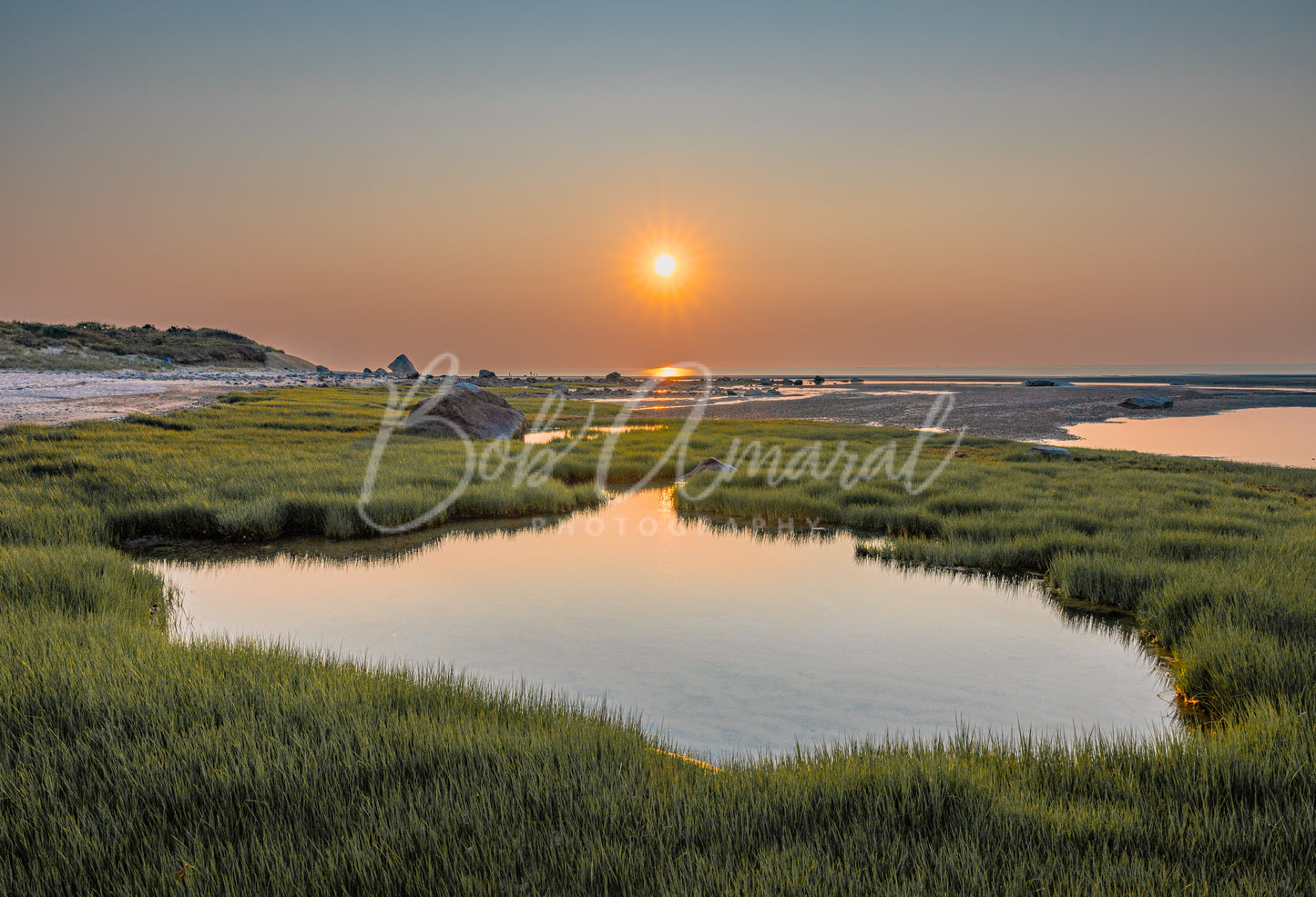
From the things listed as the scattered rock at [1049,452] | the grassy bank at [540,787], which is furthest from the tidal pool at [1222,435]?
the grassy bank at [540,787]

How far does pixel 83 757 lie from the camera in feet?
11.7

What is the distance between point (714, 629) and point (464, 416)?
62.4ft

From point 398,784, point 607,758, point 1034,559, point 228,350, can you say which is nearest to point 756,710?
point 607,758

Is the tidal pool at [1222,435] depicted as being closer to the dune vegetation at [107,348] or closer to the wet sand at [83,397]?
the wet sand at [83,397]

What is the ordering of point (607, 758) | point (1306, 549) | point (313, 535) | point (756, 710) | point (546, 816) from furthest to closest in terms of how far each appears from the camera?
1. point (313, 535)
2. point (1306, 549)
3. point (756, 710)
4. point (607, 758)
5. point (546, 816)

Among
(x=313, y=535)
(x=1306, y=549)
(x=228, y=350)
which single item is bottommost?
(x=313, y=535)

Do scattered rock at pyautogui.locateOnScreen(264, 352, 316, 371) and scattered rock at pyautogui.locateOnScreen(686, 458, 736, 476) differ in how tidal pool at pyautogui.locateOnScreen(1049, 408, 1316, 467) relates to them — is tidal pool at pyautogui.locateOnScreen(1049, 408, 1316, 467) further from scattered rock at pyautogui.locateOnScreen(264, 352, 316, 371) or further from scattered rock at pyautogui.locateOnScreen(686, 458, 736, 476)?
scattered rock at pyautogui.locateOnScreen(264, 352, 316, 371)

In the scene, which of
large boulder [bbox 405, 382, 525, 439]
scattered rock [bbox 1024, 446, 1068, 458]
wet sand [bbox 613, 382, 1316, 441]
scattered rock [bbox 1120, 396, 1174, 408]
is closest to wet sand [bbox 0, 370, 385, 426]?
large boulder [bbox 405, 382, 525, 439]

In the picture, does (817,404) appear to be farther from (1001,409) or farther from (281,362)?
(281,362)

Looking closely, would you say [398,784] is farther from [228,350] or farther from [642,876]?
[228,350]

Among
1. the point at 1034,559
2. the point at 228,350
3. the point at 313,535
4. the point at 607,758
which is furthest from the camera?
the point at 228,350

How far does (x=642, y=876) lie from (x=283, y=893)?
1415 mm

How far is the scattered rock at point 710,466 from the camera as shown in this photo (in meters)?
17.0

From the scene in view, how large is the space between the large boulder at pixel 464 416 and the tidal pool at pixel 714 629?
13.5 m
